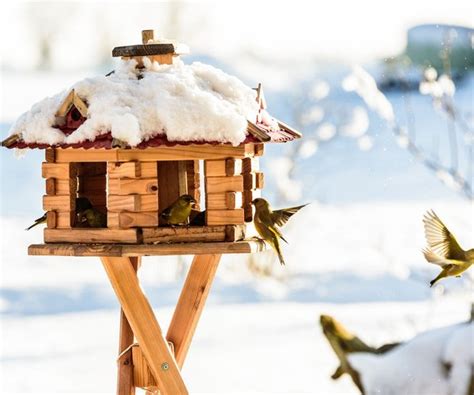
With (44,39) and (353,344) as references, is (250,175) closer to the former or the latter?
(353,344)

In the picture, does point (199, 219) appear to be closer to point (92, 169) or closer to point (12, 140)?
point (92, 169)

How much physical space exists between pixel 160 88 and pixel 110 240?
0.52 m

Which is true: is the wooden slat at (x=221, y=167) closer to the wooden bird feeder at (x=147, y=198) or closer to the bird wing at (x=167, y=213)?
the wooden bird feeder at (x=147, y=198)

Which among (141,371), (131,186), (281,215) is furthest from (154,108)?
(141,371)

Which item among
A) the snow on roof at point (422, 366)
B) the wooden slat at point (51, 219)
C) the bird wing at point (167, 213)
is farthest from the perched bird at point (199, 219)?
the snow on roof at point (422, 366)

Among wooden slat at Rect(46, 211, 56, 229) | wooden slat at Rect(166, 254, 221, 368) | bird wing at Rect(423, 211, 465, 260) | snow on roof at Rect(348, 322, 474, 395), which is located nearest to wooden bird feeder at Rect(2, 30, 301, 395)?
wooden slat at Rect(46, 211, 56, 229)

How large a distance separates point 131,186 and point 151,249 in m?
0.22

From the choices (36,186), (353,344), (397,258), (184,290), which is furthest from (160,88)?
(36,186)

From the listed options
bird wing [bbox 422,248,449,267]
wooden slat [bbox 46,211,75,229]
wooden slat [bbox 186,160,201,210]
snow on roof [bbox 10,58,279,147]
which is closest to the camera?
bird wing [bbox 422,248,449,267]

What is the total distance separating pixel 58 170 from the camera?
3434mm

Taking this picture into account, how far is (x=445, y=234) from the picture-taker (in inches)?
119

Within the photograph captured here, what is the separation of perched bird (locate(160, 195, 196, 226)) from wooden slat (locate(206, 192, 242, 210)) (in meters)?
0.06

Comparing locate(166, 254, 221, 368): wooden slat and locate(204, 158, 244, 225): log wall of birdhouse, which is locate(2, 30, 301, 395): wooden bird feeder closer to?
locate(204, 158, 244, 225): log wall of birdhouse

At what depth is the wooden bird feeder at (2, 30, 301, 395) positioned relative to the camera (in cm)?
328
